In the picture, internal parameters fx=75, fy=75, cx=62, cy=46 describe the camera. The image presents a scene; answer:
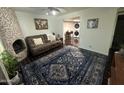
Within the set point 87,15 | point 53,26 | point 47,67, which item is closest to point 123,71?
point 47,67

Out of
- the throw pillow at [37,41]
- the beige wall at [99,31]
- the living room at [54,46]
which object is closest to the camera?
the living room at [54,46]

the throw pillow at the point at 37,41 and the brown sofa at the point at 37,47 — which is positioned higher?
the throw pillow at the point at 37,41

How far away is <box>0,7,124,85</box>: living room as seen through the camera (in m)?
1.85

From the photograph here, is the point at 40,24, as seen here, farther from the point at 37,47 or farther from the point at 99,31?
the point at 99,31

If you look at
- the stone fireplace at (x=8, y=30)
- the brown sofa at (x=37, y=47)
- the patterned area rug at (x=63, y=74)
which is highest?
the stone fireplace at (x=8, y=30)

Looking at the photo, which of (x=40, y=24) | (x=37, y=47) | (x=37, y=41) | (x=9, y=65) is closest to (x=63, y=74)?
(x=9, y=65)

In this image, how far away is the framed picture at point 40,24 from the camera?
4.12m

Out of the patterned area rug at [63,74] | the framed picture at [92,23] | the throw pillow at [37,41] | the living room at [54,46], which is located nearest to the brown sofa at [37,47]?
the living room at [54,46]

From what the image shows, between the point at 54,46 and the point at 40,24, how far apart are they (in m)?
1.54

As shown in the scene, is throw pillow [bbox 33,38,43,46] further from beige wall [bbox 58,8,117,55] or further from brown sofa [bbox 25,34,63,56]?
beige wall [bbox 58,8,117,55]

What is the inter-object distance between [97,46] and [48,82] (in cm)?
271

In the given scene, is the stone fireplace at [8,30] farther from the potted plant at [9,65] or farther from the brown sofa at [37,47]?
the potted plant at [9,65]

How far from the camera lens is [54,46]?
397 cm
